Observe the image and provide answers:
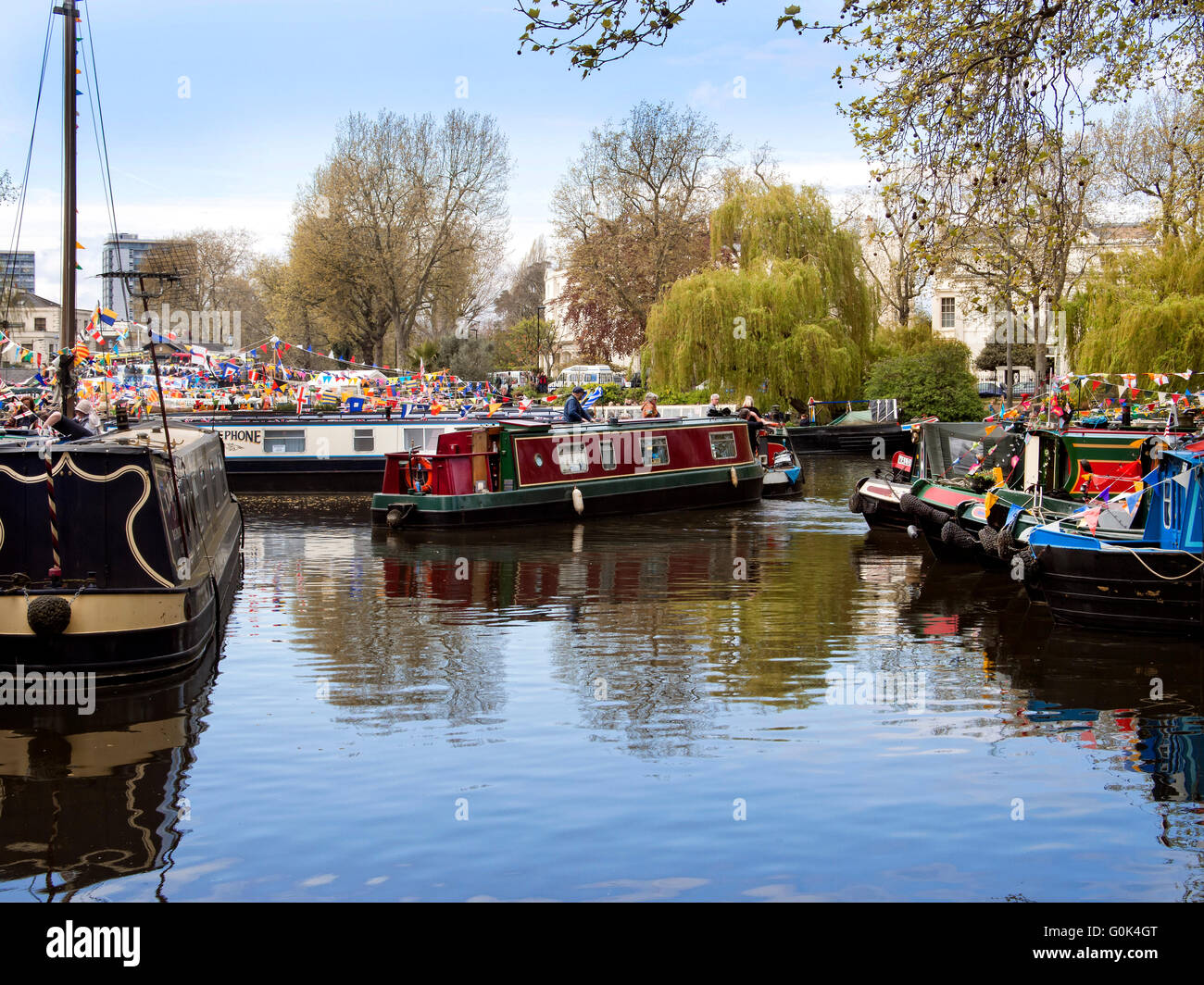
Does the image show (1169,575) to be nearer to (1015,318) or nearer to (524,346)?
(1015,318)

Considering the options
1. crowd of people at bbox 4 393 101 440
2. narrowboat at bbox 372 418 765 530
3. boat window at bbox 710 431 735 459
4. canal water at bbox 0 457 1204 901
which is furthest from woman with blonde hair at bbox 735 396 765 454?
crowd of people at bbox 4 393 101 440

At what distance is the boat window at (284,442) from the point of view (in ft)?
94.7

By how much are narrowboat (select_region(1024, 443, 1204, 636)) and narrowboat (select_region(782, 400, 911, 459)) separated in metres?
27.6

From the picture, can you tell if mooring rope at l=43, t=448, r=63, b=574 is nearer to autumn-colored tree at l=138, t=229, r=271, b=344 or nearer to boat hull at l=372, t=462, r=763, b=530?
boat hull at l=372, t=462, r=763, b=530

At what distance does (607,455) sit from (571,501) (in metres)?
1.44

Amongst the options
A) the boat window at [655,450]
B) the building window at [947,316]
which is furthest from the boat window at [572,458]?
the building window at [947,316]

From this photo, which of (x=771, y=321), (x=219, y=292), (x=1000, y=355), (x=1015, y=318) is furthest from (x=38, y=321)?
(x=1015, y=318)

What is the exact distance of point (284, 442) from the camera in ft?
95.2

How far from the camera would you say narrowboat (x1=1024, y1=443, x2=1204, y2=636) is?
12.1 m

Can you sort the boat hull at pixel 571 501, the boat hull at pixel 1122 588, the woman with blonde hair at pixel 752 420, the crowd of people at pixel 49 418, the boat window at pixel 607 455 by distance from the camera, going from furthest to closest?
1. the woman with blonde hair at pixel 752 420
2. the boat window at pixel 607 455
3. the boat hull at pixel 571 501
4. the crowd of people at pixel 49 418
5. the boat hull at pixel 1122 588

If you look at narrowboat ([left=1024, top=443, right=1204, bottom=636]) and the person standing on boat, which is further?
the person standing on boat

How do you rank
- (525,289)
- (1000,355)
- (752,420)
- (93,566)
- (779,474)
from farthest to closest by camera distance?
(525,289)
(1000,355)
(779,474)
(752,420)
(93,566)

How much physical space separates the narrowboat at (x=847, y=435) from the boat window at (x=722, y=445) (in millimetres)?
14408

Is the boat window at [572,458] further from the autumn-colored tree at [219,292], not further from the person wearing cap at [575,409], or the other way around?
the autumn-colored tree at [219,292]
